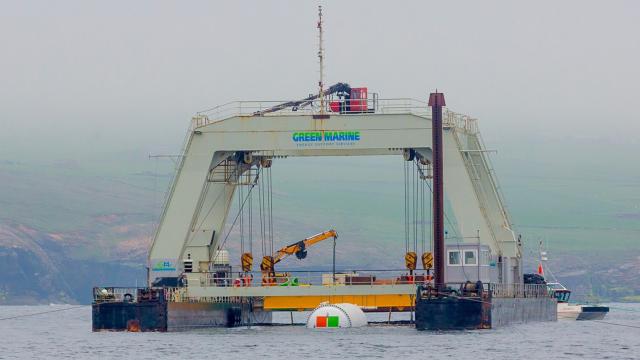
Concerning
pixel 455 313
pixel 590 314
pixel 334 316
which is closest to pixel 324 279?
pixel 334 316

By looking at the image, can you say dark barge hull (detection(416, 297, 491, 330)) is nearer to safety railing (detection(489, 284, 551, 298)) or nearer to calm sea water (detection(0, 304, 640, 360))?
calm sea water (detection(0, 304, 640, 360))

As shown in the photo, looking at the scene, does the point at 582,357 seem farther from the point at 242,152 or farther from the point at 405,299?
the point at 242,152

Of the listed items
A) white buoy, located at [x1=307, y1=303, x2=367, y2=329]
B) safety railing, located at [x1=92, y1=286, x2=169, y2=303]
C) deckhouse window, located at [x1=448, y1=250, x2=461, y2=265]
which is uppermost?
deckhouse window, located at [x1=448, y1=250, x2=461, y2=265]

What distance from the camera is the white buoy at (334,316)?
85875 millimetres

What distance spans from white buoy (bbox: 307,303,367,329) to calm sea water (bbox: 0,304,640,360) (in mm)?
938

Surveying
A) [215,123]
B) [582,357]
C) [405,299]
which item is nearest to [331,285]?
[405,299]

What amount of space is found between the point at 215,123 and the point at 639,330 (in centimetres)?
2920

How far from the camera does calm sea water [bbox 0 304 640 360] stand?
6650 centimetres

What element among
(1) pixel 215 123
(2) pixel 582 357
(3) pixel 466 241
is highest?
(1) pixel 215 123

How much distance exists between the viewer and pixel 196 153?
8675 cm

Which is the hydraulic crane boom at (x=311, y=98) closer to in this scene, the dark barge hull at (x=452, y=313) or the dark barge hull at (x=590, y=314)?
the dark barge hull at (x=452, y=313)

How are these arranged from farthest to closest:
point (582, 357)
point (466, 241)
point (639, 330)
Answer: point (639, 330) → point (466, 241) → point (582, 357)

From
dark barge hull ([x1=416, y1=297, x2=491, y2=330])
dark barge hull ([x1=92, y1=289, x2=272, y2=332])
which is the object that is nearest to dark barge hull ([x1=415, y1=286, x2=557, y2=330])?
dark barge hull ([x1=416, y1=297, x2=491, y2=330])

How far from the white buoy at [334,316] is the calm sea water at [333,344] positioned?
3.08 ft
